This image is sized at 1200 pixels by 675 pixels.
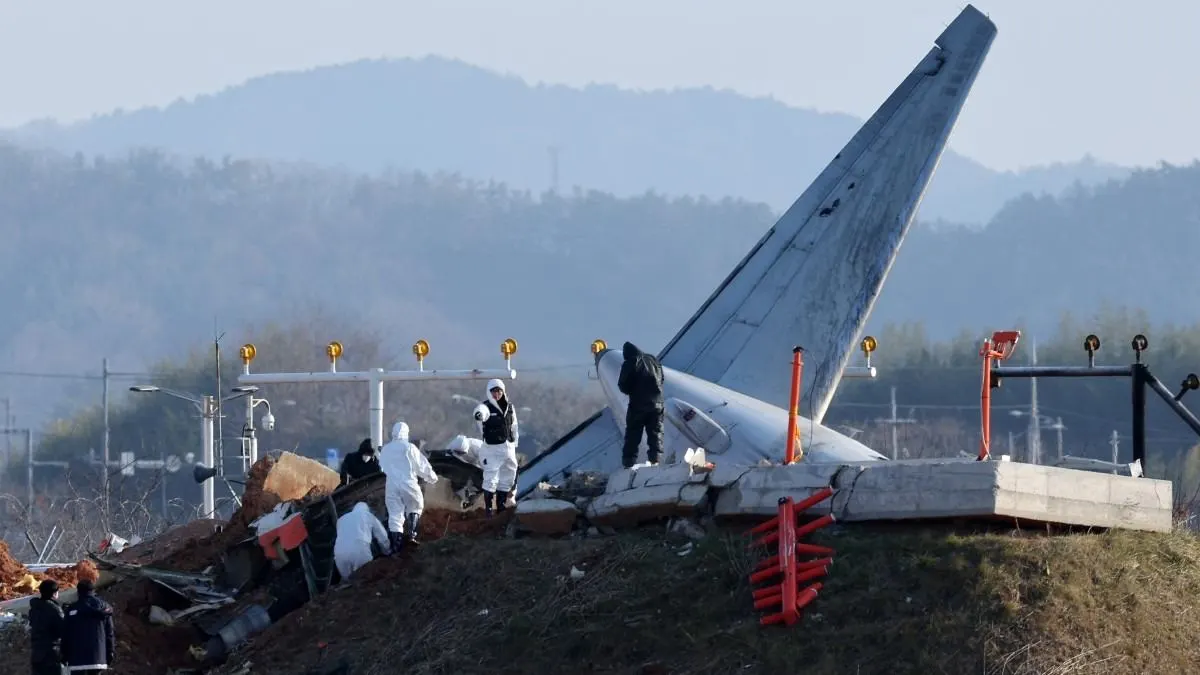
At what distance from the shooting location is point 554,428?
7450 centimetres

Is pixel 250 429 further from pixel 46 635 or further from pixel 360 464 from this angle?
pixel 46 635

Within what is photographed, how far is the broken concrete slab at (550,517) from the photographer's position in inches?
734

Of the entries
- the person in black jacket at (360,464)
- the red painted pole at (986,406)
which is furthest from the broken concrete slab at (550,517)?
the person in black jacket at (360,464)

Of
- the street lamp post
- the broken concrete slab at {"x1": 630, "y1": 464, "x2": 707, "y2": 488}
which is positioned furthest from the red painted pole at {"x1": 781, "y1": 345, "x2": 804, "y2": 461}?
the street lamp post

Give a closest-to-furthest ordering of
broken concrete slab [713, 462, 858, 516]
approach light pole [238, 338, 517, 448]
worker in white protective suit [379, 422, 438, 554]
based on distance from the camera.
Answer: broken concrete slab [713, 462, 858, 516], worker in white protective suit [379, 422, 438, 554], approach light pole [238, 338, 517, 448]

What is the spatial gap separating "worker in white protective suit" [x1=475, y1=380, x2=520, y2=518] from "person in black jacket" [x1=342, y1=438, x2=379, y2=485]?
2.63m

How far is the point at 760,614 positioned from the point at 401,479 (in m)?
5.29

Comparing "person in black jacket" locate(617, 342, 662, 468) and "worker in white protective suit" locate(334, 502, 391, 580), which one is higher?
"person in black jacket" locate(617, 342, 662, 468)

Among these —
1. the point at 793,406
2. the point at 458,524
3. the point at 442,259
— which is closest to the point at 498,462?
the point at 458,524

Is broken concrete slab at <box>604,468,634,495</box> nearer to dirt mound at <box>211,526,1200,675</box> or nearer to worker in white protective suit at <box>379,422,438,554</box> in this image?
dirt mound at <box>211,526,1200,675</box>

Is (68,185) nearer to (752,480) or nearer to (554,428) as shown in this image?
(554,428)

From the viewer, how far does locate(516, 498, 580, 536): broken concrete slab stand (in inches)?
734

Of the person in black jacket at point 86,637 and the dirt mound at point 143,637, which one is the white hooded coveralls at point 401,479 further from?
the person in black jacket at point 86,637

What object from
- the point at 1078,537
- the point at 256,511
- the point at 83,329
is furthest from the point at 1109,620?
the point at 83,329
